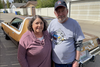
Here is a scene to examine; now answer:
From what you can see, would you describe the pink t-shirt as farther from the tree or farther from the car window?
the tree

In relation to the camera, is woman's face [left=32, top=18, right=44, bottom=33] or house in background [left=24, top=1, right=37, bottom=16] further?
house in background [left=24, top=1, right=37, bottom=16]

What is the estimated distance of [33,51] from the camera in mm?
1423

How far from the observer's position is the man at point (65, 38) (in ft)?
4.91

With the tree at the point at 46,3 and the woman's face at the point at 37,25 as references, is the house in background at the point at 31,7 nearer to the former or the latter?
the tree at the point at 46,3

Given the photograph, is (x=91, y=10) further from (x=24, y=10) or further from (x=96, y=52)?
(x=24, y=10)

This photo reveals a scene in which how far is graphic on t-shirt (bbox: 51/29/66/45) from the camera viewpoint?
5.08 feet

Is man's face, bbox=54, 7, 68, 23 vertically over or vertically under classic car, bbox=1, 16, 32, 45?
over

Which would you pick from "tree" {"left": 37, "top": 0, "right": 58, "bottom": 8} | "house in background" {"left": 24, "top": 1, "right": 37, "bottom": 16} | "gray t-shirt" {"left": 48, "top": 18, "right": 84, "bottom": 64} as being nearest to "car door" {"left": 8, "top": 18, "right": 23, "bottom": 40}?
"gray t-shirt" {"left": 48, "top": 18, "right": 84, "bottom": 64}

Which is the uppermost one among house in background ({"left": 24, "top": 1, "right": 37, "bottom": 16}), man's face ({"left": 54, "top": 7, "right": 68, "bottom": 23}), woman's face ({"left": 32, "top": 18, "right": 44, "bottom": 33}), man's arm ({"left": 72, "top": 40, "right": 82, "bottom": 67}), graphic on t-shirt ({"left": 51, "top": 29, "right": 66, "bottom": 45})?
house in background ({"left": 24, "top": 1, "right": 37, "bottom": 16})

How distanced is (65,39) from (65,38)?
0.06ft

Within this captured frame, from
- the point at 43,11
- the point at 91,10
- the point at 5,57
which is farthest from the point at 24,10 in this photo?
the point at 5,57

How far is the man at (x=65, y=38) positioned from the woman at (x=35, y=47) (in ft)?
0.52

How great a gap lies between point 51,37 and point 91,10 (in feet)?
41.9

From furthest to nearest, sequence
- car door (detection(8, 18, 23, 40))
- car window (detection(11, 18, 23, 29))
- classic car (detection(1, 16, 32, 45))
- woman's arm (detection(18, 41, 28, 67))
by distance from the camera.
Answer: car window (detection(11, 18, 23, 29)) < car door (detection(8, 18, 23, 40)) < classic car (detection(1, 16, 32, 45)) < woman's arm (detection(18, 41, 28, 67))
